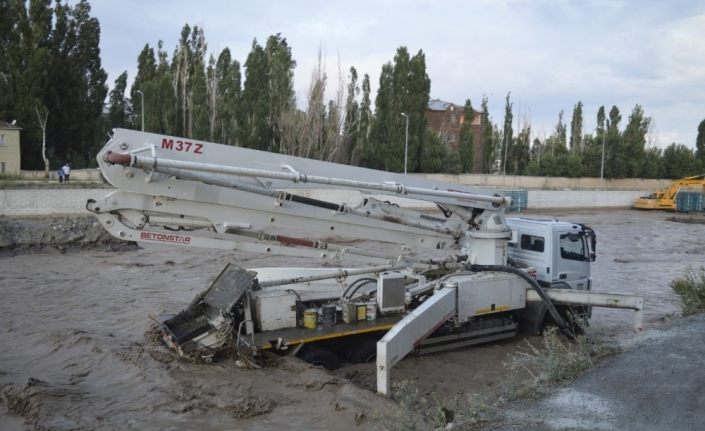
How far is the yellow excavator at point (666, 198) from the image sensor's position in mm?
51906

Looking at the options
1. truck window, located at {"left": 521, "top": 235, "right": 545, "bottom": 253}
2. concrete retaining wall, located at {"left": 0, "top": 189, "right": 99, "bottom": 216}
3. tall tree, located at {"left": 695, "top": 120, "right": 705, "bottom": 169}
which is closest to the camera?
truck window, located at {"left": 521, "top": 235, "right": 545, "bottom": 253}

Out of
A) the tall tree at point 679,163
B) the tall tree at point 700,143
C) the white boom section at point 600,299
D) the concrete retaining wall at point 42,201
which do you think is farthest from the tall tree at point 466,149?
the white boom section at point 600,299

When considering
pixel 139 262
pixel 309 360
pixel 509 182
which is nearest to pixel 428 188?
pixel 309 360

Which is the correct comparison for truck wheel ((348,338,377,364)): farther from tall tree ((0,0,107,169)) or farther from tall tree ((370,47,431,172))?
tall tree ((370,47,431,172))

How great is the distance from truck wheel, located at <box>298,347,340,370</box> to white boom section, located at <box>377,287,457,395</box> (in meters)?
1.37

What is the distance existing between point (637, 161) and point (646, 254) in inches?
1823

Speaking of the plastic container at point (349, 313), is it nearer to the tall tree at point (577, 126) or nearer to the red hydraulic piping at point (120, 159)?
the red hydraulic piping at point (120, 159)

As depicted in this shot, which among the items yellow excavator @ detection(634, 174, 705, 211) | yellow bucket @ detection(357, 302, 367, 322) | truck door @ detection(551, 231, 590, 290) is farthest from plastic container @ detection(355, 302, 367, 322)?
yellow excavator @ detection(634, 174, 705, 211)

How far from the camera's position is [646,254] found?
94.0ft

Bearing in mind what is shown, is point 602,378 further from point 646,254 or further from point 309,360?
point 646,254

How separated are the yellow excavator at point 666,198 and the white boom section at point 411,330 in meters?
48.2

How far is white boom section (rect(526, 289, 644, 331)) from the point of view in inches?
430

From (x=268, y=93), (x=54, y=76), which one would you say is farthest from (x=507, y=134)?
(x=54, y=76)

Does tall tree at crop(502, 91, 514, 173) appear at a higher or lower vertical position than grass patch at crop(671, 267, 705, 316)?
higher
